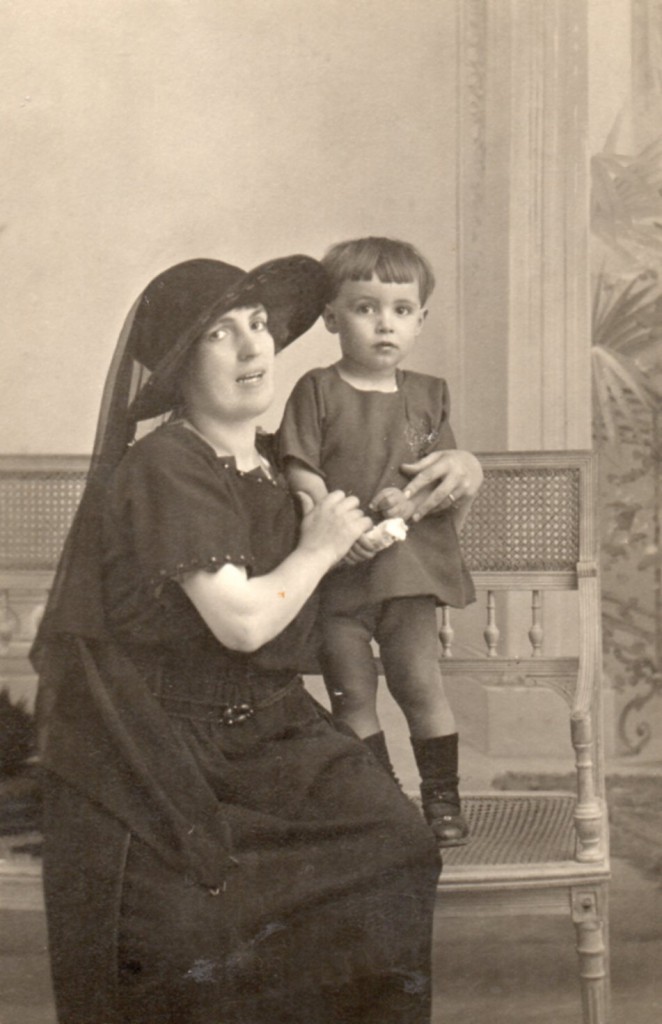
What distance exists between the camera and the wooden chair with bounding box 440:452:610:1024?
2613 mm

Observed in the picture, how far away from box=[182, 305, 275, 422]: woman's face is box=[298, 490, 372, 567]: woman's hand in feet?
0.79

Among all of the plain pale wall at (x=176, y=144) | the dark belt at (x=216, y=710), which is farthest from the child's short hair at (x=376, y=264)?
the dark belt at (x=216, y=710)

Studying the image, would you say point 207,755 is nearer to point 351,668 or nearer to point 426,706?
point 351,668

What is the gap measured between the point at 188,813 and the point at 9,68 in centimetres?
171

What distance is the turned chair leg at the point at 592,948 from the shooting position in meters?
2.60

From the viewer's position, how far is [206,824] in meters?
2.32

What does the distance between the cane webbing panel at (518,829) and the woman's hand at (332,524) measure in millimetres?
715

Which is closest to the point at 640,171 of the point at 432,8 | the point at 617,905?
the point at 432,8

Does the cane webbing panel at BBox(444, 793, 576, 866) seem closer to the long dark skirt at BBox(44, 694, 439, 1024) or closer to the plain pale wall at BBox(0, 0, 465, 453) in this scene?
the long dark skirt at BBox(44, 694, 439, 1024)

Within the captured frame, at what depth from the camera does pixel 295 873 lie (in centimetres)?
233

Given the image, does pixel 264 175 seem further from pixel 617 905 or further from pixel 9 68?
pixel 617 905

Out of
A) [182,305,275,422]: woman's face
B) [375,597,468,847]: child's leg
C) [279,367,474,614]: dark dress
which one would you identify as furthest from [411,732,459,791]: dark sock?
[182,305,275,422]: woman's face

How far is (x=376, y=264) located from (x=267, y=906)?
134cm

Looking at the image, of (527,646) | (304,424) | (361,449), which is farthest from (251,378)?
(527,646)
